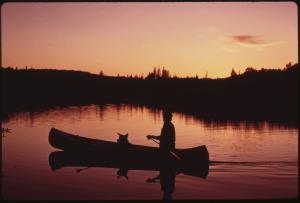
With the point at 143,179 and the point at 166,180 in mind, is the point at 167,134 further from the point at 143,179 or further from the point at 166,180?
the point at 143,179

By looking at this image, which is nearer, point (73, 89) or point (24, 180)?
point (24, 180)

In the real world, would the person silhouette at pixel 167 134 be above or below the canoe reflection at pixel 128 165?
above

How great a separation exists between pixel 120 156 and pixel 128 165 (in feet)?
1.66

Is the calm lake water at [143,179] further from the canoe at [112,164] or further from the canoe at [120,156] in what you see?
the canoe at [120,156]

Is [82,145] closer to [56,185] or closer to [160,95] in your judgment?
[56,185]

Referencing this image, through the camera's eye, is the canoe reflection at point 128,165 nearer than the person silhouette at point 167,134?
No

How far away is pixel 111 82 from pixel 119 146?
143 metres

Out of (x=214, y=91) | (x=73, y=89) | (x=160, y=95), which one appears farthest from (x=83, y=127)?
(x=73, y=89)

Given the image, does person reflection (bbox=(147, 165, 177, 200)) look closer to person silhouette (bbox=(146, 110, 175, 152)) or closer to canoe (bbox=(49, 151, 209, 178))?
canoe (bbox=(49, 151, 209, 178))

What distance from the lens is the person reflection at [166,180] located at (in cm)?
1232

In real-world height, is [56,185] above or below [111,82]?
below

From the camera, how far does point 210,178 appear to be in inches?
561

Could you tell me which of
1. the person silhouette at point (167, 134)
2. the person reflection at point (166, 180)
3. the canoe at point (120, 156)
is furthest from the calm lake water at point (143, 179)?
the person silhouette at point (167, 134)

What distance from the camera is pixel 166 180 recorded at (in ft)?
45.4
